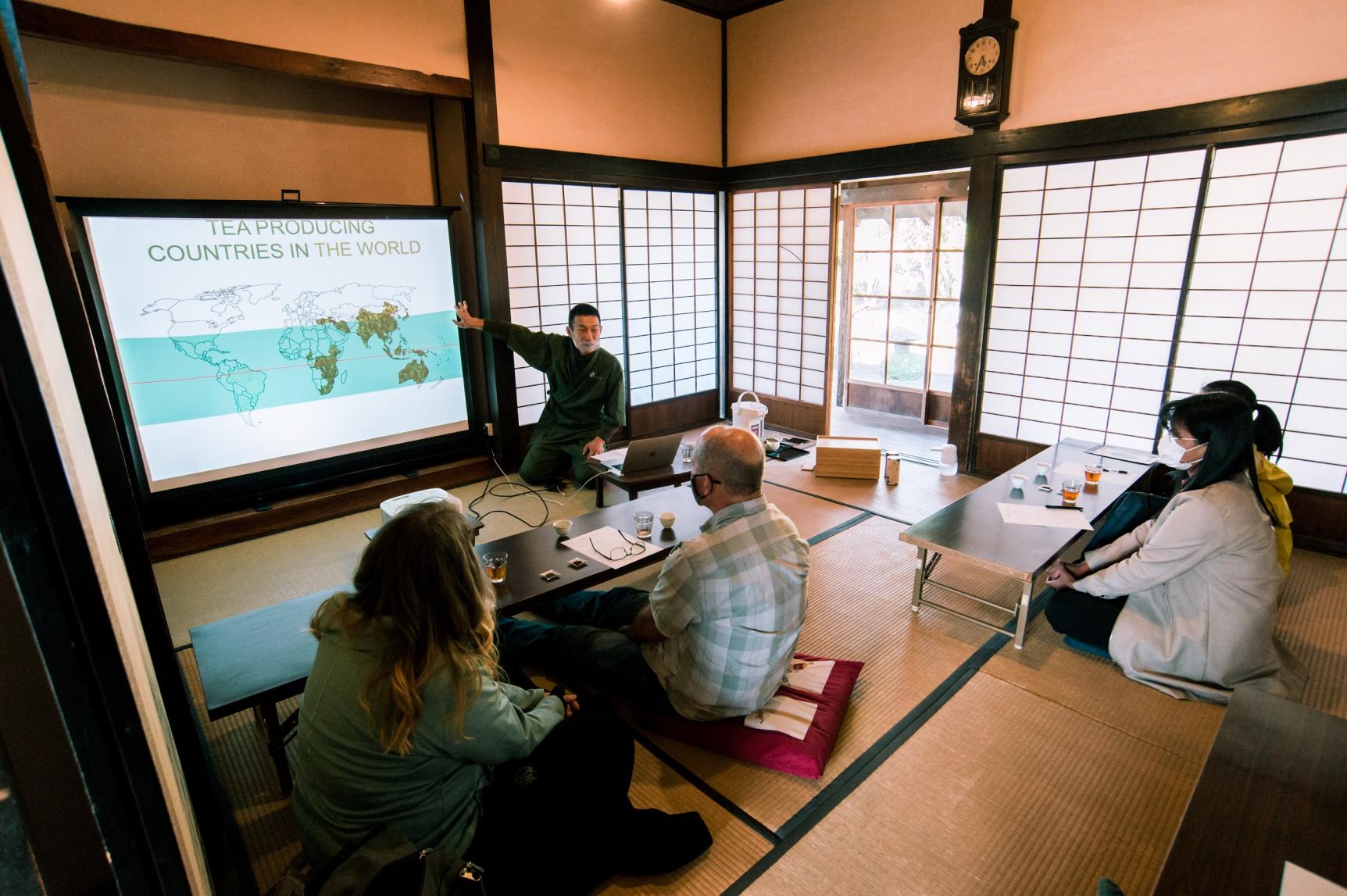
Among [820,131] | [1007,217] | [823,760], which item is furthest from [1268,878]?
[820,131]

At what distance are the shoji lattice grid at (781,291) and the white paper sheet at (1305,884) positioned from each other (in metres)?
5.04

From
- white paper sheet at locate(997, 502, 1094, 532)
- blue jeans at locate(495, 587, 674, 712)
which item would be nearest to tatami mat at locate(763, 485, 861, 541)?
white paper sheet at locate(997, 502, 1094, 532)

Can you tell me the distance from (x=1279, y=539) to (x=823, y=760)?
2.12 meters

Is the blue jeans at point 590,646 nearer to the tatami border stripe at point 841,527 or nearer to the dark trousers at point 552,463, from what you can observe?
the tatami border stripe at point 841,527

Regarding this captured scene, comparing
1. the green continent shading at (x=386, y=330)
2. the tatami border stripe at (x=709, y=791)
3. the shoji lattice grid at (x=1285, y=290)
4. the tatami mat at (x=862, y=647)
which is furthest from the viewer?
the green continent shading at (x=386, y=330)

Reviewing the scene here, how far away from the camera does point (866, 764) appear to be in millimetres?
2230

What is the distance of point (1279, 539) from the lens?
2684 millimetres

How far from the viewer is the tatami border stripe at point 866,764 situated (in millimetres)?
1894

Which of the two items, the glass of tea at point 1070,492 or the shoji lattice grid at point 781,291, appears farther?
the shoji lattice grid at point 781,291

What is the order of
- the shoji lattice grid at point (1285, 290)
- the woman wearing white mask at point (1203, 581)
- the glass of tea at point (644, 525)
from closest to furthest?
the woman wearing white mask at point (1203, 581), the glass of tea at point (644, 525), the shoji lattice grid at point (1285, 290)

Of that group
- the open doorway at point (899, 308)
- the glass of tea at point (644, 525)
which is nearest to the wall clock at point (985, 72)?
the open doorway at point (899, 308)

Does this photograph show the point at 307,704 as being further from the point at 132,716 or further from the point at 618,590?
the point at 618,590

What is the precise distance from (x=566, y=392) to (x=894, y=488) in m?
2.44

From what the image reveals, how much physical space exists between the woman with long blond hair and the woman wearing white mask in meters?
2.13
